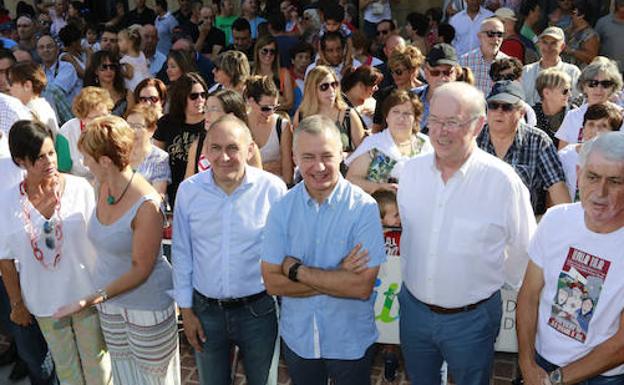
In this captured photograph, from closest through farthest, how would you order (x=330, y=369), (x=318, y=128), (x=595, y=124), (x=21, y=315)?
(x=318, y=128)
(x=330, y=369)
(x=21, y=315)
(x=595, y=124)

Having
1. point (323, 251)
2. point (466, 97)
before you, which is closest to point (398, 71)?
point (466, 97)

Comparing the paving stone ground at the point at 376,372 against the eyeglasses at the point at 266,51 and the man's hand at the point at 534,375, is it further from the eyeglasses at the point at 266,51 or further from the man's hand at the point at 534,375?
the eyeglasses at the point at 266,51

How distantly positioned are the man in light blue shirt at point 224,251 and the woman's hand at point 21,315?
3.45ft

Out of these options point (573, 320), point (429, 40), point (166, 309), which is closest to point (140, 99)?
point (166, 309)

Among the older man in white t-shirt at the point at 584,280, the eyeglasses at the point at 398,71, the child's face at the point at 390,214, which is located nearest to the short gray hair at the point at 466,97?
the older man in white t-shirt at the point at 584,280

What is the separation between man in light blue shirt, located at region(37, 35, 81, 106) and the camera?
7539 millimetres

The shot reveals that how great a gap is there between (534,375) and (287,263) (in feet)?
4.08

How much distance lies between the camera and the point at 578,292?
2.58 metres

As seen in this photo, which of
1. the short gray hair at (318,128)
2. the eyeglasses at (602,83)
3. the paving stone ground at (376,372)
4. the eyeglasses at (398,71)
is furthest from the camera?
the eyeglasses at (398,71)

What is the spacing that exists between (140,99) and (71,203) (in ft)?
7.85

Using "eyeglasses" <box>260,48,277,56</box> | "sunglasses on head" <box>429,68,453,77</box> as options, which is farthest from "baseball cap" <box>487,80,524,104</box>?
"eyeglasses" <box>260,48,277,56</box>

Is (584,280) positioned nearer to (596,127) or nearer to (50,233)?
(596,127)

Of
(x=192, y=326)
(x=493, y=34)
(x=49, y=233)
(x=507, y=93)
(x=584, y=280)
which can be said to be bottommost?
(x=192, y=326)

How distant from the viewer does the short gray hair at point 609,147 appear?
242cm
